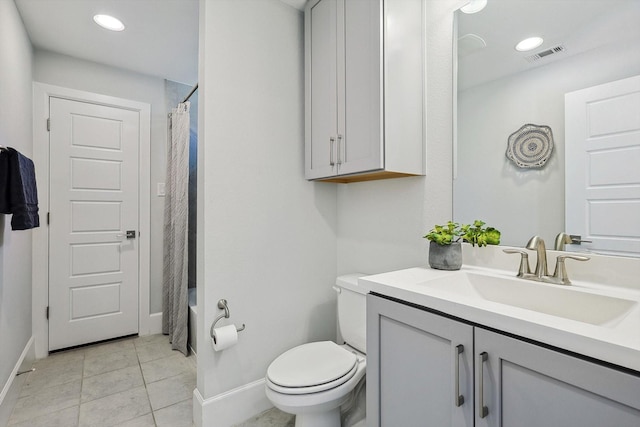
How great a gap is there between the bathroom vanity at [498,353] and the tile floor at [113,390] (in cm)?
100

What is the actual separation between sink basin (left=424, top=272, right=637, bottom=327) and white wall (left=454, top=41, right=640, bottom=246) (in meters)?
0.25

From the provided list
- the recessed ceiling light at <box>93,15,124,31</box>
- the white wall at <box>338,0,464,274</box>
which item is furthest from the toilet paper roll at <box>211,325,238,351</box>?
the recessed ceiling light at <box>93,15,124,31</box>

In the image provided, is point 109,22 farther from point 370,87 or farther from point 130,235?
point 370,87

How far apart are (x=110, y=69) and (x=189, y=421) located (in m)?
2.90

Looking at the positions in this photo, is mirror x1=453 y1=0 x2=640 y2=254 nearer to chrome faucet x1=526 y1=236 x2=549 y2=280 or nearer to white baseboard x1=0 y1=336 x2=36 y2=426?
chrome faucet x1=526 y1=236 x2=549 y2=280

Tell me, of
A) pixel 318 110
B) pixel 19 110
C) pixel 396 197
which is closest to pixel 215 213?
pixel 318 110

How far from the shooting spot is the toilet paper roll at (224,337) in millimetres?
1528

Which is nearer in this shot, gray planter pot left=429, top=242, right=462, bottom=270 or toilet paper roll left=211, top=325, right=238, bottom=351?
gray planter pot left=429, top=242, right=462, bottom=270

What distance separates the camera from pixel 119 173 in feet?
8.98

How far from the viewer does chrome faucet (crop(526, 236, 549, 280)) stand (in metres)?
1.14

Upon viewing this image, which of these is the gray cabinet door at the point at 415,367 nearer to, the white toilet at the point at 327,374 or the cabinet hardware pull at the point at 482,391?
the cabinet hardware pull at the point at 482,391

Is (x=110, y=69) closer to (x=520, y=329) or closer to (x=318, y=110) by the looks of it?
(x=318, y=110)

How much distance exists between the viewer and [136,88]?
111 inches

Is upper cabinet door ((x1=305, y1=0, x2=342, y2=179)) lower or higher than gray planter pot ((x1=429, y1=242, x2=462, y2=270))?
higher
